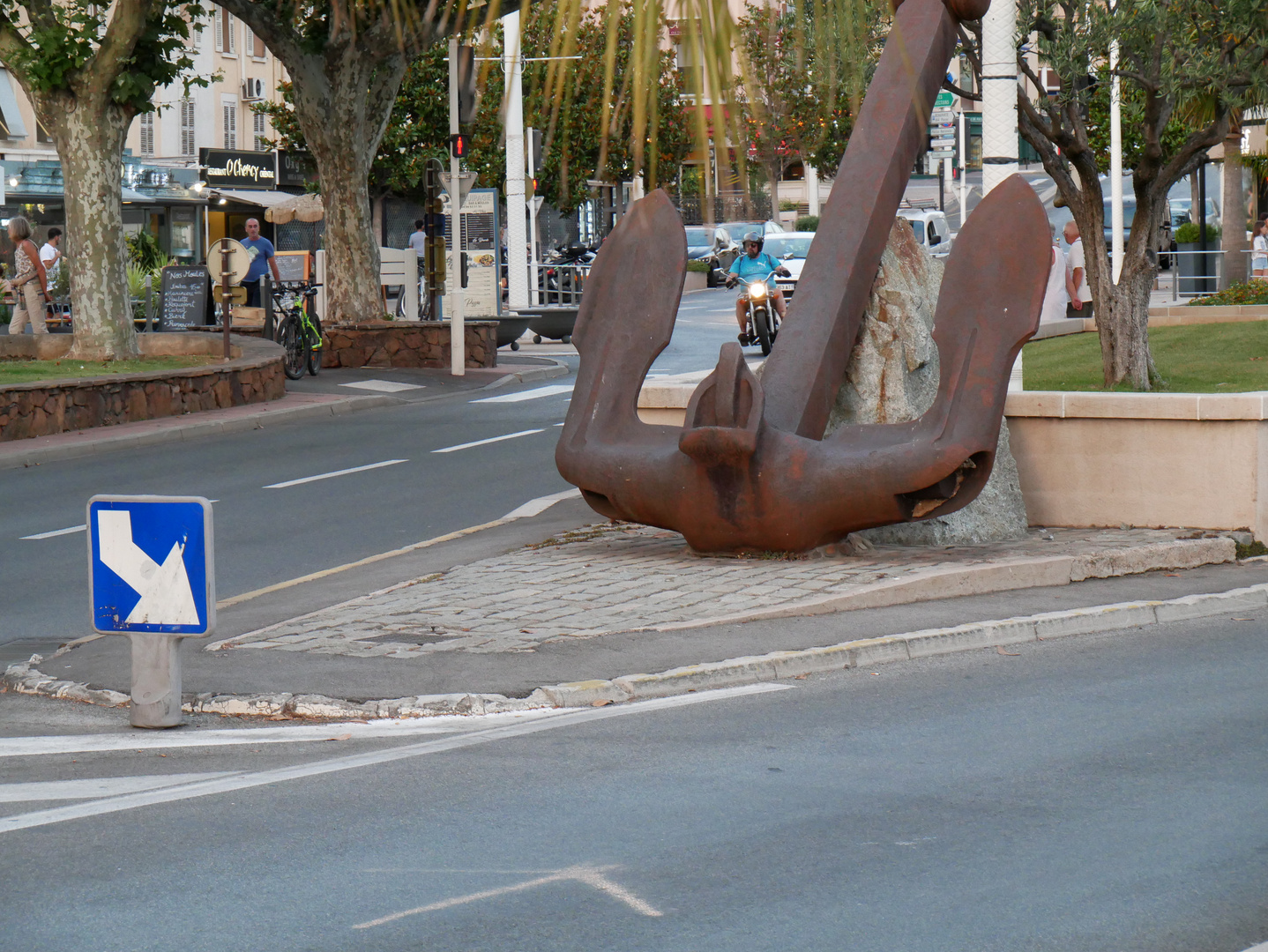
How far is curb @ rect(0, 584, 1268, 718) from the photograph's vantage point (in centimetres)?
678

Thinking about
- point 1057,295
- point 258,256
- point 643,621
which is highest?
point 258,256

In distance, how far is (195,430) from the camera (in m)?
18.5

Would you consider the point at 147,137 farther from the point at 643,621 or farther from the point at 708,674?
the point at 708,674

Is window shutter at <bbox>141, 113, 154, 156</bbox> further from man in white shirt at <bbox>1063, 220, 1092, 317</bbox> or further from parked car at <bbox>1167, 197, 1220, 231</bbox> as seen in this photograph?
man in white shirt at <bbox>1063, 220, 1092, 317</bbox>

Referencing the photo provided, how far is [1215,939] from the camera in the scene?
401cm

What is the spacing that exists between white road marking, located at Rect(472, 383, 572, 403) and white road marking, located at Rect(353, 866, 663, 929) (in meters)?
17.0

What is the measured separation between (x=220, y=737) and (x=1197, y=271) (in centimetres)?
3539

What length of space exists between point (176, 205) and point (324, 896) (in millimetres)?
40762

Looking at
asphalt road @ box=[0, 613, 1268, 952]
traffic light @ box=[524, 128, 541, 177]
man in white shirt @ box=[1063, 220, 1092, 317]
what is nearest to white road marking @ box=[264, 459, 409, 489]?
asphalt road @ box=[0, 613, 1268, 952]

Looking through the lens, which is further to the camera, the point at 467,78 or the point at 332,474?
the point at 332,474

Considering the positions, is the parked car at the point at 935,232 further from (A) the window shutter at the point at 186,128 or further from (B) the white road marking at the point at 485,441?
(B) the white road marking at the point at 485,441

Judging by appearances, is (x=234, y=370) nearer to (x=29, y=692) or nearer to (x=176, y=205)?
(x=29, y=692)

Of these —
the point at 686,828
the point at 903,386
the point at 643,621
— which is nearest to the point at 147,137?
the point at 903,386

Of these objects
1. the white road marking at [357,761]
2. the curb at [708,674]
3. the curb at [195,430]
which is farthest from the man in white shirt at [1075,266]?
the white road marking at [357,761]
